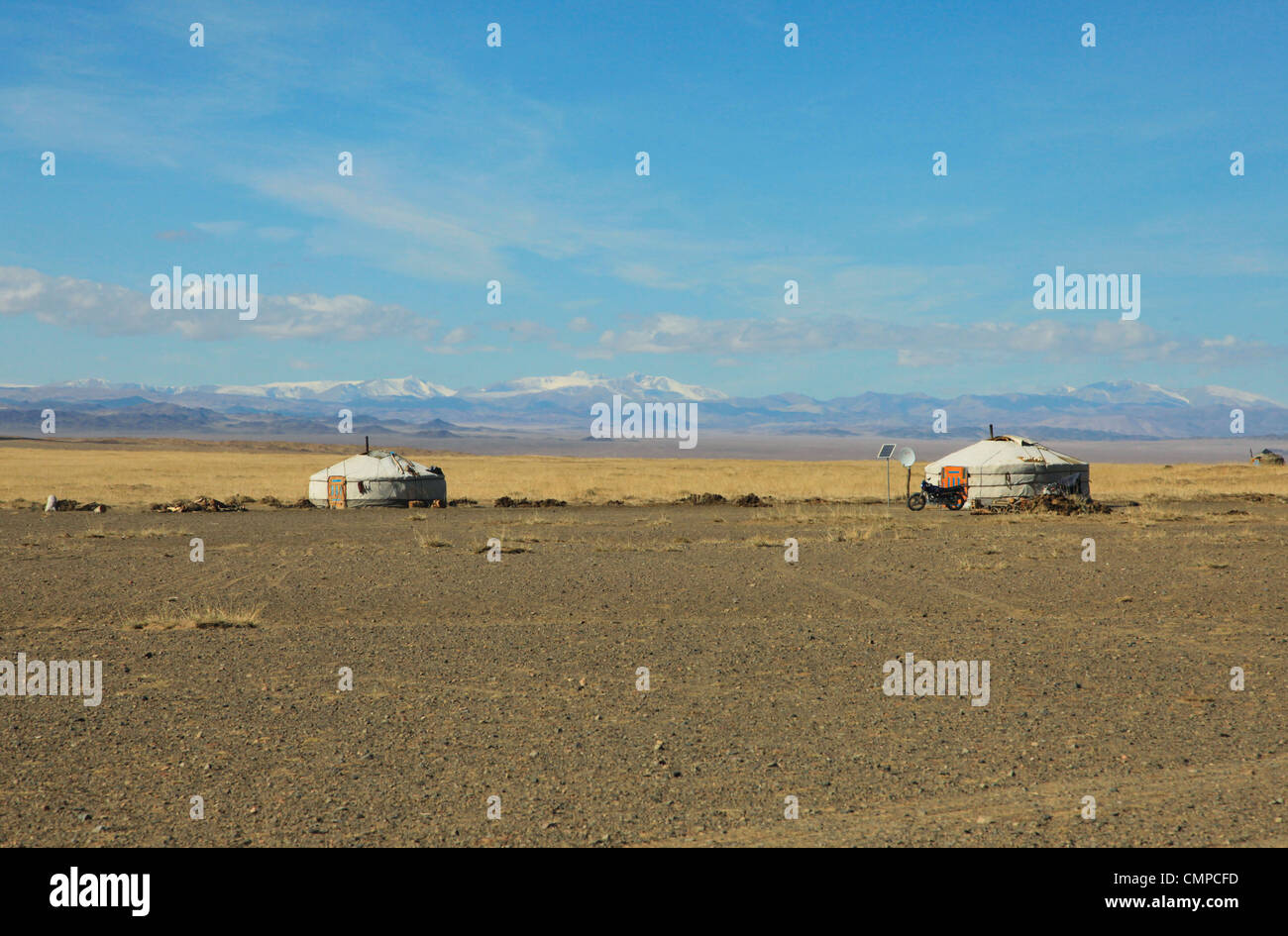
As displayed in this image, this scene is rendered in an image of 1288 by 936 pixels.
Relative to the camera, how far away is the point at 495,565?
1897 cm

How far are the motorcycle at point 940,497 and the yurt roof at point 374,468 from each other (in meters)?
16.7

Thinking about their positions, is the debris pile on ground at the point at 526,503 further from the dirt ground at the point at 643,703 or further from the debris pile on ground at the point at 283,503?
the dirt ground at the point at 643,703

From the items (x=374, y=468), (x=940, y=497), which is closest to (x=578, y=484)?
(x=374, y=468)

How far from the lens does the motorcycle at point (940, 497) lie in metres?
33.1

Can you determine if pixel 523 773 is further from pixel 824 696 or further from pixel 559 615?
pixel 559 615

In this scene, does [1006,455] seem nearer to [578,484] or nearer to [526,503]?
[526,503]

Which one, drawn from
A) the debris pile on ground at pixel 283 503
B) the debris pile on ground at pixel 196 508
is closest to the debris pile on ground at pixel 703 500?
the debris pile on ground at pixel 283 503

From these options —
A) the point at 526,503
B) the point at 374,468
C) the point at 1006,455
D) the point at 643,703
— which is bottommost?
the point at 643,703

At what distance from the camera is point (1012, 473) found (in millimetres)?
33062

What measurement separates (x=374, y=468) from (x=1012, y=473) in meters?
21.0

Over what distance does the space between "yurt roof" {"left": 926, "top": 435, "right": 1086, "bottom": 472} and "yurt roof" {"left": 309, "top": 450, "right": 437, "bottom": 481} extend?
701 inches

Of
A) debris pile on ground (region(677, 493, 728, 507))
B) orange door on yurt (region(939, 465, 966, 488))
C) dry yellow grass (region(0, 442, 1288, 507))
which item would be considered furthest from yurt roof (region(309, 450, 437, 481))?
orange door on yurt (region(939, 465, 966, 488))

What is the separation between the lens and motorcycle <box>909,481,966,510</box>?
33.1 meters
